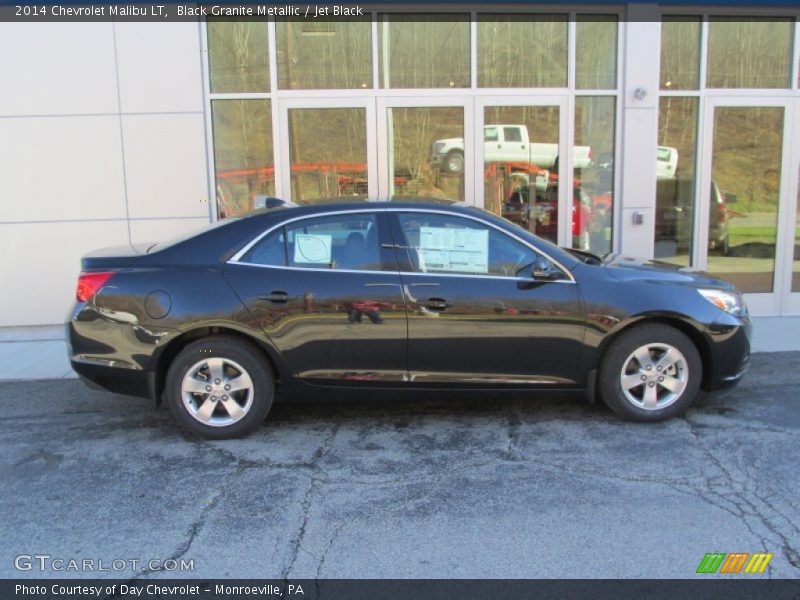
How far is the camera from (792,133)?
8078 mm

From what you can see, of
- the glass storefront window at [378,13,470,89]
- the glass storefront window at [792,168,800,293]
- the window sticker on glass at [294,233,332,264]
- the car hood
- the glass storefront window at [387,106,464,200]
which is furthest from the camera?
the glass storefront window at [792,168,800,293]

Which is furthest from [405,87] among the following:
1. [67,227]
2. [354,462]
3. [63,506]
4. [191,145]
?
[63,506]

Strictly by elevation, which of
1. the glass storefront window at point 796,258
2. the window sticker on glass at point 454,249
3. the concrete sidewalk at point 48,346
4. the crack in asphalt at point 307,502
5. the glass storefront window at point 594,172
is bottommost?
the crack in asphalt at point 307,502

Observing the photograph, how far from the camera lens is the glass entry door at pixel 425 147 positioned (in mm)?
8016

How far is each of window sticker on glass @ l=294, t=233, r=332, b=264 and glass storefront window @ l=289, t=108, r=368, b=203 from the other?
355 centimetres

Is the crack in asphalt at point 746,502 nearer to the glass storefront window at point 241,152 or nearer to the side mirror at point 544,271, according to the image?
the side mirror at point 544,271

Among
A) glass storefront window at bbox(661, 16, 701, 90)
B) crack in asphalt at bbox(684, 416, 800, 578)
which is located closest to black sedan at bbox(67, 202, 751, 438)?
crack in asphalt at bbox(684, 416, 800, 578)

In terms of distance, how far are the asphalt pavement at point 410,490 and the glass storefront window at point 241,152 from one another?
3.53 m

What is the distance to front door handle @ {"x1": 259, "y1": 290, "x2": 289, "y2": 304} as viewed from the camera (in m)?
4.41

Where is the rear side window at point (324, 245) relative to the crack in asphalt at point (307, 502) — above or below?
above

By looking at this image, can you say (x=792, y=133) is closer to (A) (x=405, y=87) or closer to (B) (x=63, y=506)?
(A) (x=405, y=87)

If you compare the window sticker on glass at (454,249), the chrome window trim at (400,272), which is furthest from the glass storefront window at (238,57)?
the window sticker on glass at (454,249)

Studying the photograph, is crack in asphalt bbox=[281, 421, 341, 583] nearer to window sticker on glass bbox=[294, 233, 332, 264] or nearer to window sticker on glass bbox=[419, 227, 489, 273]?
window sticker on glass bbox=[294, 233, 332, 264]

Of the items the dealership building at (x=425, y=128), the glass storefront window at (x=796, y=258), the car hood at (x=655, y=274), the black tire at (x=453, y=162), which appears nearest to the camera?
the car hood at (x=655, y=274)
